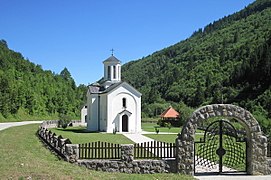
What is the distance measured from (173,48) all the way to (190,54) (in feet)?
117

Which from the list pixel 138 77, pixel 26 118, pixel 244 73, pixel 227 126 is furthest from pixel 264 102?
pixel 138 77

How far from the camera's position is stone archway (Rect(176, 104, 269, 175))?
47.9ft

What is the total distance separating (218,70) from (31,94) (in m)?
56.5

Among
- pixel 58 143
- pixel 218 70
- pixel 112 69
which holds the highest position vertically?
pixel 218 70

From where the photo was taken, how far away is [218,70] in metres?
105

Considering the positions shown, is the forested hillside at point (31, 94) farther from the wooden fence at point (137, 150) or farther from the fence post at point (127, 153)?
the fence post at point (127, 153)

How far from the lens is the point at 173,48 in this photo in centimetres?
16700

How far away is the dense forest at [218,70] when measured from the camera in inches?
2925

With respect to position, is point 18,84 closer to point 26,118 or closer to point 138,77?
point 26,118

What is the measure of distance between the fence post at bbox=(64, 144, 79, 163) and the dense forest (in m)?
19.5

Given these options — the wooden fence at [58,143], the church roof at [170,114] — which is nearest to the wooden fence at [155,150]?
the wooden fence at [58,143]

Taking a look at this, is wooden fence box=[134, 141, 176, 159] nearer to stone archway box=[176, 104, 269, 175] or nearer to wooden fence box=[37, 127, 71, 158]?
stone archway box=[176, 104, 269, 175]

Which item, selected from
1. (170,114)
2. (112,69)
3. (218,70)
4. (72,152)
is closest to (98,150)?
(72,152)

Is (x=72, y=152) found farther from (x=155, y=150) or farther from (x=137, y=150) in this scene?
(x=155, y=150)
